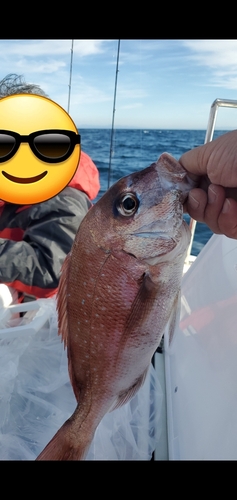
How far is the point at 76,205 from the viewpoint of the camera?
270 cm

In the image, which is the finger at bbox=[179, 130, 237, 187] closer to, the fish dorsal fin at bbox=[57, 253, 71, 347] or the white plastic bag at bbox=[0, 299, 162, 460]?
the fish dorsal fin at bbox=[57, 253, 71, 347]

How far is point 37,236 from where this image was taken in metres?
2.58

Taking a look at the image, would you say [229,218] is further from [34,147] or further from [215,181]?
[34,147]

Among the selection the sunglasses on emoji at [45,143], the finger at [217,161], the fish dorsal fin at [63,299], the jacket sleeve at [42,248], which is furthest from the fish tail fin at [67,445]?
the sunglasses on emoji at [45,143]

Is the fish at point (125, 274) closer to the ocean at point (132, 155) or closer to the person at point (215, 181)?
the person at point (215, 181)

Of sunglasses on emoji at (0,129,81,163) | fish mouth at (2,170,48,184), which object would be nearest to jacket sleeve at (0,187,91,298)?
fish mouth at (2,170,48,184)

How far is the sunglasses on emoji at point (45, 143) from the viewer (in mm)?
2447

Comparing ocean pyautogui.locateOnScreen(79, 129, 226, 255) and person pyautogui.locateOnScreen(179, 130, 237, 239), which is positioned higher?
person pyautogui.locateOnScreen(179, 130, 237, 239)

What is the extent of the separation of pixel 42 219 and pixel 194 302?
1.40 metres

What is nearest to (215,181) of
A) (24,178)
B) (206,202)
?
(206,202)

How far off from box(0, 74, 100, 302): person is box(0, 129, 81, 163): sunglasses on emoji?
12.1 inches

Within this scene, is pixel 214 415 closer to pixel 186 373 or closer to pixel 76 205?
pixel 186 373

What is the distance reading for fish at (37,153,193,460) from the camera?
101 centimetres

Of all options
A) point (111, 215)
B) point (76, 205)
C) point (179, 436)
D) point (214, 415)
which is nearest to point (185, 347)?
point (179, 436)
